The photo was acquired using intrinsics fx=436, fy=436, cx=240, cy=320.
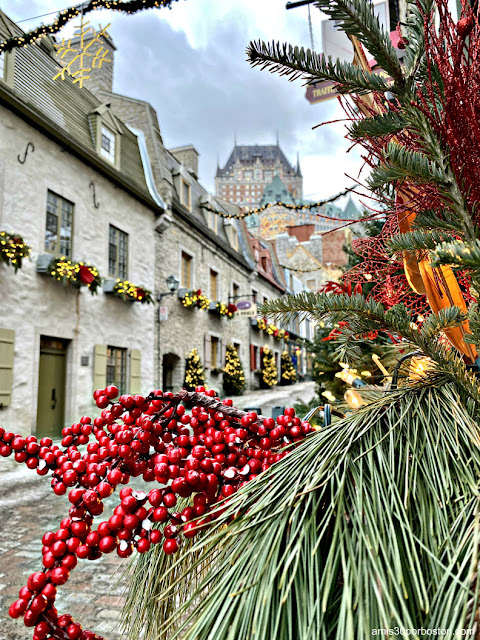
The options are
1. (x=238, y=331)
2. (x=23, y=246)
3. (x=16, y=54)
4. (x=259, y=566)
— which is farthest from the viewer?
(x=238, y=331)

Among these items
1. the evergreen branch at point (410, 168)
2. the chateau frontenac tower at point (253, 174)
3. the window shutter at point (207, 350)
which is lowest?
the evergreen branch at point (410, 168)

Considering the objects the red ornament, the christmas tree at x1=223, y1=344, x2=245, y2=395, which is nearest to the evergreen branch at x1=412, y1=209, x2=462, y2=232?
the red ornament

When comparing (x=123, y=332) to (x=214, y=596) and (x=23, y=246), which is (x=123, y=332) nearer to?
(x=23, y=246)

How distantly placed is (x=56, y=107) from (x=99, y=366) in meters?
5.43

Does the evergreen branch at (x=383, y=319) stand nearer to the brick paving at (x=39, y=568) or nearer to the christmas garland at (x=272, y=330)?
the brick paving at (x=39, y=568)

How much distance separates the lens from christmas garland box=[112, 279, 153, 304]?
9.54 m

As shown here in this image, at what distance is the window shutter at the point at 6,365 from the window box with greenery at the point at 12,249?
1.16 meters

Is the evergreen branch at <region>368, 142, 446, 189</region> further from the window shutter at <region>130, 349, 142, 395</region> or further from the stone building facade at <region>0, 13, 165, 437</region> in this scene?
the window shutter at <region>130, 349, 142, 395</region>

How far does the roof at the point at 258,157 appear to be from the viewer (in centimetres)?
9956

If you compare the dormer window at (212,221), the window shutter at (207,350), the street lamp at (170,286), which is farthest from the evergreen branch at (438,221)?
the dormer window at (212,221)

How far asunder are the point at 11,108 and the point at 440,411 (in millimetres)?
9138

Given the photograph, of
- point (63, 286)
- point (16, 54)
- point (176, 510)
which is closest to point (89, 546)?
point (176, 510)

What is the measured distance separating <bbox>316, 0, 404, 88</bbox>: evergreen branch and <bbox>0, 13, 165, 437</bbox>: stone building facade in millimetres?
7794

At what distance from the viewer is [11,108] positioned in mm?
7715
